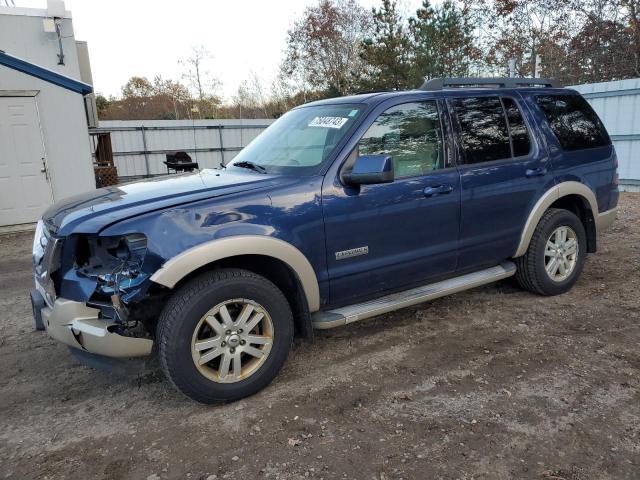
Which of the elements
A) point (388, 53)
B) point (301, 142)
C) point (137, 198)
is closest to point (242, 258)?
point (137, 198)

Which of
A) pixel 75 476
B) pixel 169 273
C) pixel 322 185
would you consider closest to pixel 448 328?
pixel 322 185

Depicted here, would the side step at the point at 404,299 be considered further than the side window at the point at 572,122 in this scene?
No

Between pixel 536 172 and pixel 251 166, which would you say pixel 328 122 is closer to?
pixel 251 166

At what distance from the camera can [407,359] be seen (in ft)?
11.9

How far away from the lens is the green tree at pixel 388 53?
22.6 m

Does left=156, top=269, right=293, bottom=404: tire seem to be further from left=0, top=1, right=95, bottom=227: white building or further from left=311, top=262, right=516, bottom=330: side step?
left=0, top=1, right=95, bottom=227: white building

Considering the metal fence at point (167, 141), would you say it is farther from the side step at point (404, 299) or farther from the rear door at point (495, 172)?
the side step at point (404, 299)

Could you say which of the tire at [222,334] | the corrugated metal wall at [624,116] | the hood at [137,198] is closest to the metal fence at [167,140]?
the hood at [137,198]

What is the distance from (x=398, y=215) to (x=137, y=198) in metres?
1.77

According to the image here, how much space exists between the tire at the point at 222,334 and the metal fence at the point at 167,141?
16.4m

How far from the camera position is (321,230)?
330 cm

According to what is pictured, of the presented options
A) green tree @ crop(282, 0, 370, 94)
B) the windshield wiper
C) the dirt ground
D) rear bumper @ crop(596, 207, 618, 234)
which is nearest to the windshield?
the windshield wiper

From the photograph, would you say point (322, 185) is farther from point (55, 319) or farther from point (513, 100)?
point (513, 100)

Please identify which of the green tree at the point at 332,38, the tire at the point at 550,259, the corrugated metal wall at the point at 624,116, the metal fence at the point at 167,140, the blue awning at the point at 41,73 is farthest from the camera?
the green tree at the point at 332,38
